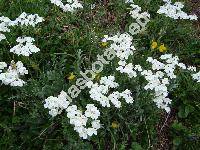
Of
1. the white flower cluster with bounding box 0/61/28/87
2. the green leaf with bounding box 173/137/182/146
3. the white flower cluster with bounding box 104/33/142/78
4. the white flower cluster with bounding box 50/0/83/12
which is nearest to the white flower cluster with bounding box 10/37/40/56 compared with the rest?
the white flower cluster with bounding box 0/61/28/87

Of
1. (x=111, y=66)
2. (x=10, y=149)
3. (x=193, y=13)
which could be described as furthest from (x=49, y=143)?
(x=193, y=13)

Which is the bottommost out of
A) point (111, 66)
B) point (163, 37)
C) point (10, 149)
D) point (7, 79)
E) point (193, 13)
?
point (10, 149)

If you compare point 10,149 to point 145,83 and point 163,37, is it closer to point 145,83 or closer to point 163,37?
point 145,83

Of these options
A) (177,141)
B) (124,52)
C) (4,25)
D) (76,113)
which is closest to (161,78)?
(124,52)

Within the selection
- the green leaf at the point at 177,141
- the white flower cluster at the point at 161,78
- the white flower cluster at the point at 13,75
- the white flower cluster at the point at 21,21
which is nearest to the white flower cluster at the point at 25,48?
the white flower cluster at the point at 13,75

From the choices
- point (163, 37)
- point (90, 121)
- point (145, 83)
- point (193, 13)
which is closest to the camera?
point (90, 121)

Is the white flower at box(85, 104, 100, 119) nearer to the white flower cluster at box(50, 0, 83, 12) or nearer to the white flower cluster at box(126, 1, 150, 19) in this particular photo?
the white flower cluster at box(50, 0, 83, 12)
